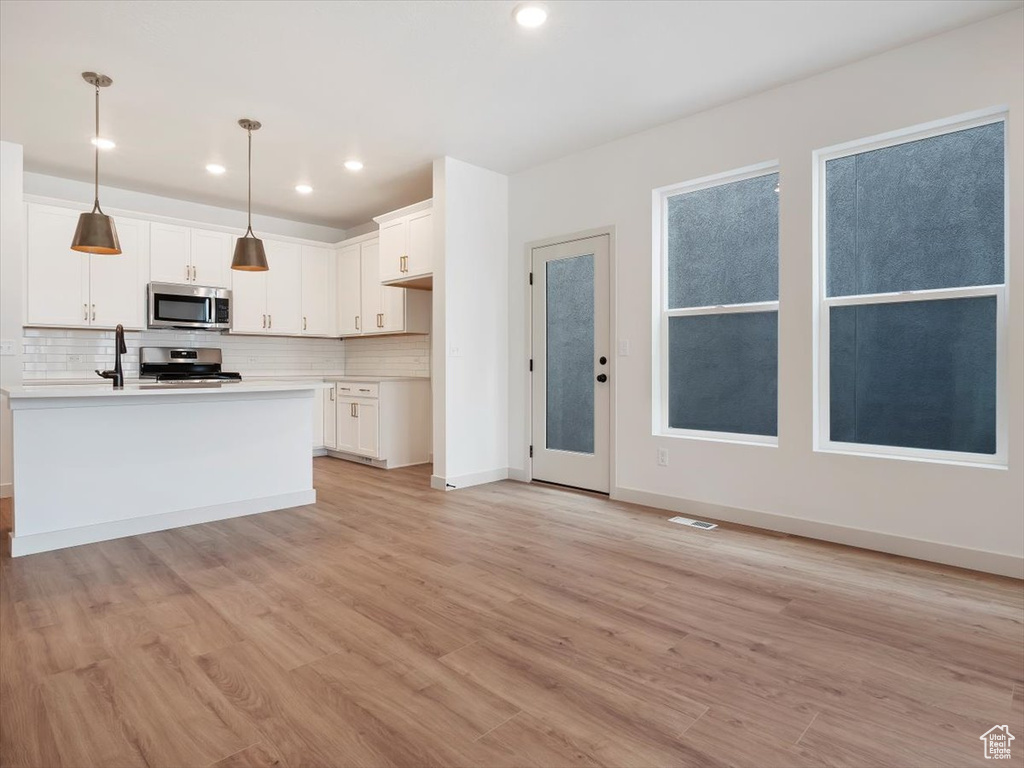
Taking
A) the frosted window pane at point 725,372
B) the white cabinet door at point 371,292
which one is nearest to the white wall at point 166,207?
the white cabinet door at point 371,292

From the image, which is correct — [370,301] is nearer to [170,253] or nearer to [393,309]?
[393,309]

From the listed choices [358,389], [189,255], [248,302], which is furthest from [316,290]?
[358,389]

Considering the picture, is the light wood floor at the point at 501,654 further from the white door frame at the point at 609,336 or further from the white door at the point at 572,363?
the white door at the point at 572,363

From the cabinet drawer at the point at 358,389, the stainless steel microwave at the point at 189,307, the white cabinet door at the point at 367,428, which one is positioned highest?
the stainless steel microwave at the point at 189,307

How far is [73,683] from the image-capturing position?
196 centimetres

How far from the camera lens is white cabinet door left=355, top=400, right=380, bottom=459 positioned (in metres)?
6.14

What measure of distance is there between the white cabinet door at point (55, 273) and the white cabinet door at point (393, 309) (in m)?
2.75

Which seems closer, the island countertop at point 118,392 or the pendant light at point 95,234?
the island countertop at point 118,392

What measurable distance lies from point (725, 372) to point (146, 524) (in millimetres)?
4021

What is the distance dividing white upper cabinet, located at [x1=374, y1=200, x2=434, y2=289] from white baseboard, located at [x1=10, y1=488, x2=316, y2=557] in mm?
2237

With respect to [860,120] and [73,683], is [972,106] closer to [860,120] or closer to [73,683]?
[860,120]

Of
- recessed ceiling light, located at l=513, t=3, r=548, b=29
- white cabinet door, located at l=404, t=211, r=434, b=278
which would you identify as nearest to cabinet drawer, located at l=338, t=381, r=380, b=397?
white cabinet door, located at l=404, t=211, r=434, b=278

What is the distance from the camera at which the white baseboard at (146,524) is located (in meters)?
3.36

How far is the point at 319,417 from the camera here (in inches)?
275
